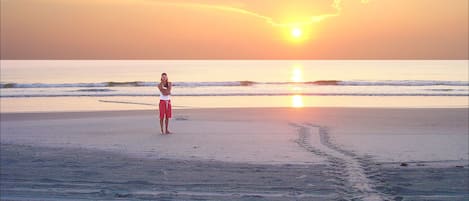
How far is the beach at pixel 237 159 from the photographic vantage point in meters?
7.14

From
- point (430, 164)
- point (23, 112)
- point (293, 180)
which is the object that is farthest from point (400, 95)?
point (293, 180)

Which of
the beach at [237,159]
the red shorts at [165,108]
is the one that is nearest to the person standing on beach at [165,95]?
the red shorts at [165,108]

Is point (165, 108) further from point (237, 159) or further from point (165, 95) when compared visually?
point (237, 159)

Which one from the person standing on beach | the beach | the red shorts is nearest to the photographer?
the beach

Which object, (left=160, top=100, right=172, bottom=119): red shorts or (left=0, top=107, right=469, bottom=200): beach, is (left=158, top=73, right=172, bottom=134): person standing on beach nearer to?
(left=160, top=100, right=172, bottom=119): red shorts

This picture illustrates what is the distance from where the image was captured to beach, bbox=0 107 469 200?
7145 mm

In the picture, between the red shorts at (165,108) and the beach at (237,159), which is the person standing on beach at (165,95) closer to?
the red shorts at (165,108)

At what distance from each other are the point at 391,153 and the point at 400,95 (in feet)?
70.9

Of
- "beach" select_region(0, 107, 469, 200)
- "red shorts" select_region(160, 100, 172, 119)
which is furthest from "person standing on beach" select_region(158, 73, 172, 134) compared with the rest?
"beach" select_region(0, 107, 469, 200)

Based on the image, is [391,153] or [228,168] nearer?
[228,168]

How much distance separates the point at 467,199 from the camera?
6.66 metres

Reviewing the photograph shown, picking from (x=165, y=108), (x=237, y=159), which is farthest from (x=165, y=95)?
(x=237, y=159)

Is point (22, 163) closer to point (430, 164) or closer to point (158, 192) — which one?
point (158, 192)

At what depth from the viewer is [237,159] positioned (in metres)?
9.80
